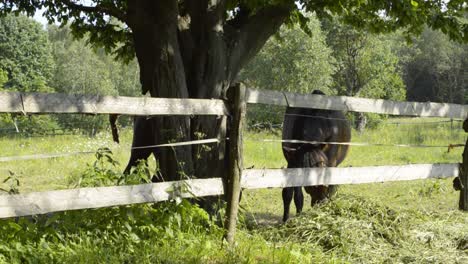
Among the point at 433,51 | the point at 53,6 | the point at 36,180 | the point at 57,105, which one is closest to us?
the point at 57,105

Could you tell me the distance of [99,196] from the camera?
416 cm

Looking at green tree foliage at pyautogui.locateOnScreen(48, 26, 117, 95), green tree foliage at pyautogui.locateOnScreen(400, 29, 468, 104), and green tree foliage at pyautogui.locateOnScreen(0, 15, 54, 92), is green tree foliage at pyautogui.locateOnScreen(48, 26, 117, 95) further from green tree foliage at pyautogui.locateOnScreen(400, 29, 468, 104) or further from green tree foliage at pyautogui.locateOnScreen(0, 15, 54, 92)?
green tree foliage at pyautogui.locateOnScreen(400, 29, 468, 104)

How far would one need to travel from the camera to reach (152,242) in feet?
14.3

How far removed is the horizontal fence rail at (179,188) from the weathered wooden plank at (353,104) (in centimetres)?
64

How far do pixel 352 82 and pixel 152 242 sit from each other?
26.2m

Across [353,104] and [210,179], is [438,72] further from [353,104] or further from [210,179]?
A: [210,179]

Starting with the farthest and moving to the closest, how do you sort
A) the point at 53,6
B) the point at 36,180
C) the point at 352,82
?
the point at 352,82 → the point at 36,180 → the point at 53,6

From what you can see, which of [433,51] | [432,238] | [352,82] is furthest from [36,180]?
[433,51]

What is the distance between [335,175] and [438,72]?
4871cm

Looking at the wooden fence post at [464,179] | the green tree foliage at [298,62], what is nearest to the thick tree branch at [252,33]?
the wooden fence post at [464,179]

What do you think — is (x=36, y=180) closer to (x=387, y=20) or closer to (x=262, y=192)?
(x=262, y=192)

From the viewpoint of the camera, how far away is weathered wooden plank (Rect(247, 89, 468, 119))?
500 cm

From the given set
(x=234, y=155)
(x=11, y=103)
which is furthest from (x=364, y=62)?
(x=11, y=103)

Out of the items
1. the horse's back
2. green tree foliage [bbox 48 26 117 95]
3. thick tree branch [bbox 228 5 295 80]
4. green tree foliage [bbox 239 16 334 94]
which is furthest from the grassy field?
green tree foliage [bbox 48 26 117 95]
